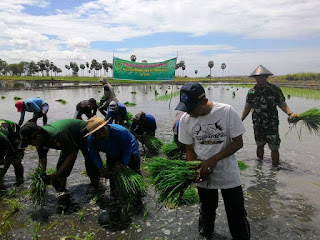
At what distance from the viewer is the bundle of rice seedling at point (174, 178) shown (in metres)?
2.22

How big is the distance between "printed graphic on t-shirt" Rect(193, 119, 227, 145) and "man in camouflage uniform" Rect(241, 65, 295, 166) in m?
2.57

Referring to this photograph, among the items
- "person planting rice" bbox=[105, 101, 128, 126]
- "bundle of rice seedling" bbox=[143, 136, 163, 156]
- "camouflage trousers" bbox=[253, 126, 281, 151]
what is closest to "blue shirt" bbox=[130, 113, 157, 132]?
"bundle of rice seedling" bbox=[143, 136, 163, 156]

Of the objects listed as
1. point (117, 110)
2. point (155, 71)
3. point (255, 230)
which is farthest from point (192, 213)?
point (155, 71)

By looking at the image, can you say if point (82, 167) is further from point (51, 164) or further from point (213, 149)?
point (213, 149)

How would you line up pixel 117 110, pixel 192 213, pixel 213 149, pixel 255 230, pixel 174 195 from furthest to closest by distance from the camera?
pixel 117 110 → pixel 192 213 → pixel 255 230 → pixel 174 195 → pixel 213 149

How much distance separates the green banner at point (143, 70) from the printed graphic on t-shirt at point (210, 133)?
9.66m

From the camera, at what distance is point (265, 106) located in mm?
4473

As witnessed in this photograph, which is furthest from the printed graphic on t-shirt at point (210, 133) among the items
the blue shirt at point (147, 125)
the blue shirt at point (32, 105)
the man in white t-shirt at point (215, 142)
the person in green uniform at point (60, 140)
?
the blue shirt at point (32, 105)

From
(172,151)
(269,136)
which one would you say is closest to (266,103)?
(269,136)

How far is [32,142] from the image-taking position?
3.00 meters

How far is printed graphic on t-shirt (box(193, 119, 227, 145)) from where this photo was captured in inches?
80.9

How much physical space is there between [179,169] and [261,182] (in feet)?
8.54

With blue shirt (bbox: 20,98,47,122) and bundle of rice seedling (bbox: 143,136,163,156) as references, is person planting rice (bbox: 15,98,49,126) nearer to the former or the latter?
blue shirt (bbox: 20,98,47,122)

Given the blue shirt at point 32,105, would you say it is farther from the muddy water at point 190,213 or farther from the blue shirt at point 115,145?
the blue shirt at point 115,145
